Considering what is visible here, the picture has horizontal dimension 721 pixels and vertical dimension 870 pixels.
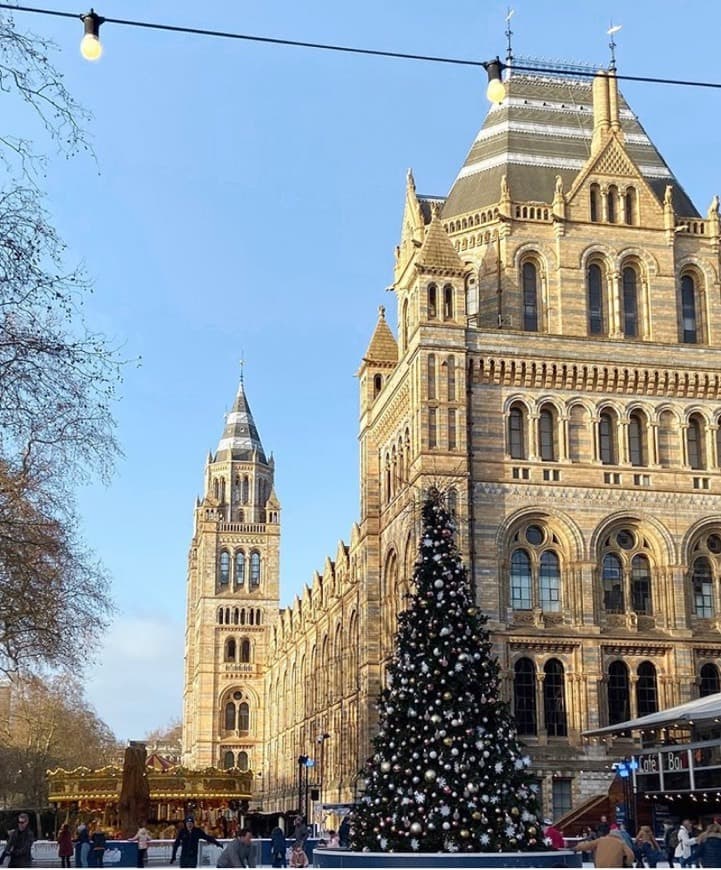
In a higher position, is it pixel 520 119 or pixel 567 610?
pixel 520 119

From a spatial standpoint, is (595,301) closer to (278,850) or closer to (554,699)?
(554,699)

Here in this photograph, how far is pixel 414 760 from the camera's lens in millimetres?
25062

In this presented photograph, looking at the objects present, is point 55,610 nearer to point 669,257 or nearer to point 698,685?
point 698,685

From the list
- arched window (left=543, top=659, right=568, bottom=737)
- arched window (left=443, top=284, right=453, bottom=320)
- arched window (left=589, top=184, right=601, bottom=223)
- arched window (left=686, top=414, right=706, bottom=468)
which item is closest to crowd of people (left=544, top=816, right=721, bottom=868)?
arched window (left=543, top=659, right=568, bottom=737)

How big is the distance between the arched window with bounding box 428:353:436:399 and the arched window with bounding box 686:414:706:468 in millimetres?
11274

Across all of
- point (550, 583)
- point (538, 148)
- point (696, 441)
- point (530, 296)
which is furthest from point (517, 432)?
point (538, 148)

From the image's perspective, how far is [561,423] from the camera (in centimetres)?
5294

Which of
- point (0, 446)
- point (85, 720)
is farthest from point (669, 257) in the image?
point (85, 720)

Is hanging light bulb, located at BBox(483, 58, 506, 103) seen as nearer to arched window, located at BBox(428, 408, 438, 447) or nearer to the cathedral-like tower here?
arched window, located at BBox(428, 408, 438, 447)

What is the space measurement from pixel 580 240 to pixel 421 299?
822cm

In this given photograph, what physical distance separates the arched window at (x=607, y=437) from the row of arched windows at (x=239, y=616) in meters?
72.2

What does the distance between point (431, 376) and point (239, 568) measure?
73.5m

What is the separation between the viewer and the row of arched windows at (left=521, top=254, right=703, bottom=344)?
182ft

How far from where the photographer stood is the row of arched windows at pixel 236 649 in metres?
119
